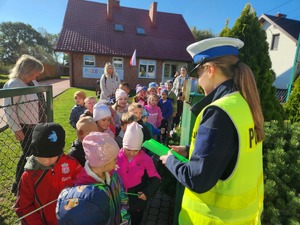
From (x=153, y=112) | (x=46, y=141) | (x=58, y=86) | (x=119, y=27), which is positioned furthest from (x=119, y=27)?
(x=46, y=141)

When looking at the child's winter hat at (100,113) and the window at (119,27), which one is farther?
the window at (119,27)

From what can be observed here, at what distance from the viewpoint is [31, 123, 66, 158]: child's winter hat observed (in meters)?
1.77

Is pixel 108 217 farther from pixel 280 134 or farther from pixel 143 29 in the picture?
pixel 143 29

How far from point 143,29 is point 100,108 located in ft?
68.3

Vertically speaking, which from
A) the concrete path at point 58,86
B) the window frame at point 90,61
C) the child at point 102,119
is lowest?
the concrete path at point 58,86

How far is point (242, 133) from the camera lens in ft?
4.03

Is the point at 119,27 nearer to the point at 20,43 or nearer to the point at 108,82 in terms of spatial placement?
the point at 108,82

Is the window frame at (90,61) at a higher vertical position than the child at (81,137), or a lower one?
higher

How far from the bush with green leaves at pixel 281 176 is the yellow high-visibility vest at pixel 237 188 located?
987 mm

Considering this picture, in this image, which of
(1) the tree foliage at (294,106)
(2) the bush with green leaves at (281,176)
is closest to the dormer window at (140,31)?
(1) the tree foliage at (294,106)

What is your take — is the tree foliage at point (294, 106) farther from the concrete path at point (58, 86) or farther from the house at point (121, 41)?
the house at point (121, 41)

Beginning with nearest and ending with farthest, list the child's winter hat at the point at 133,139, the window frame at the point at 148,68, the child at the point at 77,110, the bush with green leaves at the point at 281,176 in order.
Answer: the bush with green leaves at the point at 281,176 → the child's winter hat at the point at 133,139 → the child at the point at 77,110 → the window frame at the point at 148,68

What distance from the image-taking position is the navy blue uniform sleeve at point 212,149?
1.17 metres

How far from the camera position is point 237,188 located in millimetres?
1304
